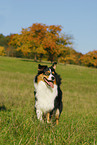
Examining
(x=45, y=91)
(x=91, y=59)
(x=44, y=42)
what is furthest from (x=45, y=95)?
(x=91, y=59)

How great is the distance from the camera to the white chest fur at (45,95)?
192 inches

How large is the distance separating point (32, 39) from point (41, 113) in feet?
170

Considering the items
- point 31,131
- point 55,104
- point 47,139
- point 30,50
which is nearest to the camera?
point 47,139

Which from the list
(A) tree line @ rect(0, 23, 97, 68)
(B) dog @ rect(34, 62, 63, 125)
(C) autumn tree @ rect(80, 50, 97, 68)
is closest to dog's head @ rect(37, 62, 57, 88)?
(B) dog @ rect(34, 62, 63, 125)

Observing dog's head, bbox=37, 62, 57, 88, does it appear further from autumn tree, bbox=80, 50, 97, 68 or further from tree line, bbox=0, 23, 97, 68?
autumn tree, bbox=80, 50, 97, 68

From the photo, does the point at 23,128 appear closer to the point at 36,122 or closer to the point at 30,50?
the point at 36,122

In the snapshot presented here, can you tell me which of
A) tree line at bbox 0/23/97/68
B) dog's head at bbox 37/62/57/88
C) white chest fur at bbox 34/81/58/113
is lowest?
white chest fur at bbox 34/81/58/113

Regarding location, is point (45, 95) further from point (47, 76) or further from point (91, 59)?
point (91, 59)

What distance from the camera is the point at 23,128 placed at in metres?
4.25

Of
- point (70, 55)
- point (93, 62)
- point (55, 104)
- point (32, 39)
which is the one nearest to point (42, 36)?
point (32, 39)

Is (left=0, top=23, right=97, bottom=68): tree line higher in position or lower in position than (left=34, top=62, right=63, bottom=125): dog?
higher

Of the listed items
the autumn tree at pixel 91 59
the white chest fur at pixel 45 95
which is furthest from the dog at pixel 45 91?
the autumn tree at pixel 91 59

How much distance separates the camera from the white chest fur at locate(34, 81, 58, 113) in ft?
16.0

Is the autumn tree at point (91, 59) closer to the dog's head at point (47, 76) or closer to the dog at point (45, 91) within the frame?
the dog at point (45, 91)
